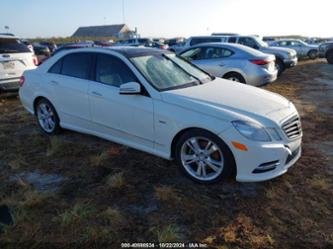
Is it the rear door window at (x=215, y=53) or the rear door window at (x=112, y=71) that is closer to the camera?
the rear door window at (x=112, y=71)

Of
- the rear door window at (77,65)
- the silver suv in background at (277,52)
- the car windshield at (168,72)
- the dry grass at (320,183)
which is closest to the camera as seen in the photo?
the dry grass at (320,183)

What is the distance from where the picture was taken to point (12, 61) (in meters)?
8.53

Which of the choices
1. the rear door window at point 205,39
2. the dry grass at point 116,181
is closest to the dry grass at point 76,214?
the dry grass at point 116,181

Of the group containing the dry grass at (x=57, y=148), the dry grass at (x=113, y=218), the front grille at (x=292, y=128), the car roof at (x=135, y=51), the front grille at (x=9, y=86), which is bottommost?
the dry grass at (x=57, y=148)

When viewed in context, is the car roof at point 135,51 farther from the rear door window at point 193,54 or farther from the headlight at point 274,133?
the rear door window at point 193,54

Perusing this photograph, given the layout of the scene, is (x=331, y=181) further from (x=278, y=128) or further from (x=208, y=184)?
(x=208, y=184)

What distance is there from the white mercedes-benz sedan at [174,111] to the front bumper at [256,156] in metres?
0.01

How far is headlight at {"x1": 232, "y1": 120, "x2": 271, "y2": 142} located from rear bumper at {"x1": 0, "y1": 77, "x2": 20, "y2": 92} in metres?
7.00

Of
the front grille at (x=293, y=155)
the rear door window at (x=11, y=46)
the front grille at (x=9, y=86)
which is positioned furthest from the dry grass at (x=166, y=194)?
the rear door window at (x=11, y=46)

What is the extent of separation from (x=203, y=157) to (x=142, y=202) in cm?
90

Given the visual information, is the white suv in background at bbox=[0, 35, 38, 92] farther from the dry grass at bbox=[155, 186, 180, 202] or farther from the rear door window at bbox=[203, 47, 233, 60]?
the dry grass at bbox=[155, 186, 180, 202]

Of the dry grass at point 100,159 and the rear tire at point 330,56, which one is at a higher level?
the dry grass at point 100,159

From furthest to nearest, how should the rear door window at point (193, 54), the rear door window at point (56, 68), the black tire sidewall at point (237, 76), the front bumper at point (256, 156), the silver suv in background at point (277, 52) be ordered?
the silver suv in background at point (277, 52), the rear door window at point (193, 54), the black tire sidewall at point (237, 76), the rear door window at point (56, 68), the front bumper at point (256, 156)

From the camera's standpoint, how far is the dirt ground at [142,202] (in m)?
3.03
